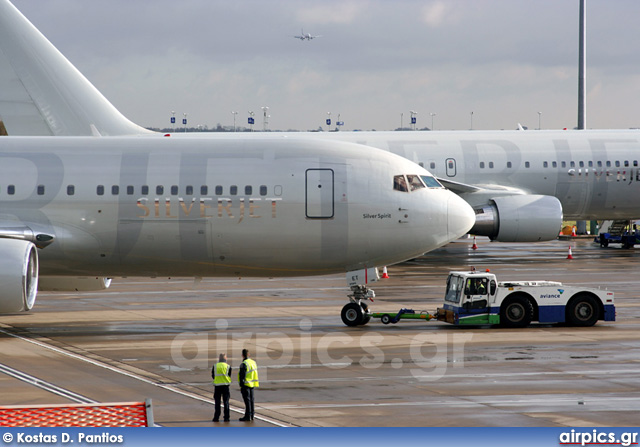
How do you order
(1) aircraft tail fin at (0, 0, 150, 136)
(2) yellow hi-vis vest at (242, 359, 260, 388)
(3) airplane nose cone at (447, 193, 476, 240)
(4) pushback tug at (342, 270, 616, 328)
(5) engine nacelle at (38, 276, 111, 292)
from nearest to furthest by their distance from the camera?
(2) yellow hi-vis vest at (242, 359, 260, 388) < (3) airplane nose cone at (447, 193, 476, 240) < (4) pushback tug at (342, 270, 616, 328) < (5) engine nacelle at (38, 276, 111, 292) < (1) aircraft tail fin at (0, 0, 150, 136)

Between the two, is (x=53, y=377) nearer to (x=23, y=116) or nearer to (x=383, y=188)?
(x=383, y=188)

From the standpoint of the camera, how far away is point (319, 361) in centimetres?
2362

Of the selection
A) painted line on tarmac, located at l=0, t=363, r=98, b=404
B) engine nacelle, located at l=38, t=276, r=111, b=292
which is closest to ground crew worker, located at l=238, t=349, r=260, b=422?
painted line on tarmac, located at l=0, t=363, r=98, b=404

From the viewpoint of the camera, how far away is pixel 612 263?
4962 centimetres

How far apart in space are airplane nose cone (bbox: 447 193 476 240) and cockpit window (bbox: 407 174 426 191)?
96 cm

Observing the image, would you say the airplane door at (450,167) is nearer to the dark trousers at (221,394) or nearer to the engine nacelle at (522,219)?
the engine nacelle at (522,219)

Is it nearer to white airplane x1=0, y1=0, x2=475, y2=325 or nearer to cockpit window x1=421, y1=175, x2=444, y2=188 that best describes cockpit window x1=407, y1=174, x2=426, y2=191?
white airplane x1=0, y1=0, x2=475, y2=325

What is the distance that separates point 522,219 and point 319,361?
2358 centimetres

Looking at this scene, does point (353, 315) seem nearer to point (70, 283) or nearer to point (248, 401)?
point (70, 283)

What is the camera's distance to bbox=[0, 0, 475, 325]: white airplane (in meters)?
27.7

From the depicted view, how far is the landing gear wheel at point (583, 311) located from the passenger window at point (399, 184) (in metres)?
6.28

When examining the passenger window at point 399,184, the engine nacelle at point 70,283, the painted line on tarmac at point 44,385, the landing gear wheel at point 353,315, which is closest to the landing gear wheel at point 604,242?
the landing gear wheel at point 353,315

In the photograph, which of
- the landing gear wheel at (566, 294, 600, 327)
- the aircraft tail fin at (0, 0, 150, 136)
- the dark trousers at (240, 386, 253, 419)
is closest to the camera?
the dark trousers at (240, 386, 253, 419)

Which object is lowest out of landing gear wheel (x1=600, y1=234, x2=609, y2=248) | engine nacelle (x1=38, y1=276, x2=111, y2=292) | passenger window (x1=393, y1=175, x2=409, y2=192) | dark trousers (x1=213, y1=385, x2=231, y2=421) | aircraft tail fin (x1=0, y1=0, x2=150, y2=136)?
dark trousers (x1=213, y1=385, x2=231, y2=421)
